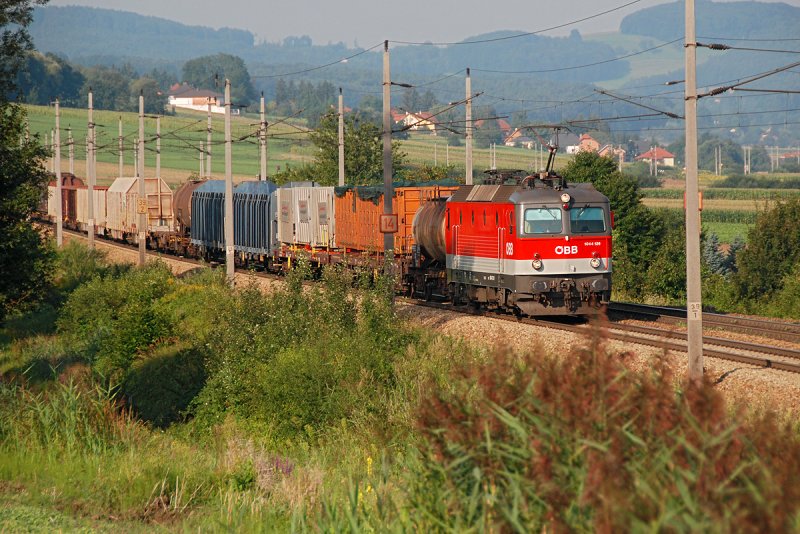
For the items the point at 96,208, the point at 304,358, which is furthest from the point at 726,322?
the point at 96,208

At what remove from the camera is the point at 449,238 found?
29.0 meters

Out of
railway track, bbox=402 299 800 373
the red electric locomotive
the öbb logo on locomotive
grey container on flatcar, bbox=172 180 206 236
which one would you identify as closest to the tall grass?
the red electric locomotive

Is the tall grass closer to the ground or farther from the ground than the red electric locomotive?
closer to the ground

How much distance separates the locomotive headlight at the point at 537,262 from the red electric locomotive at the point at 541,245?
0.02 metres

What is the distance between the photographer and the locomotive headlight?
25.2 m

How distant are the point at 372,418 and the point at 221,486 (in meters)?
3.57

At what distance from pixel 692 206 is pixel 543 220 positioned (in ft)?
22.3

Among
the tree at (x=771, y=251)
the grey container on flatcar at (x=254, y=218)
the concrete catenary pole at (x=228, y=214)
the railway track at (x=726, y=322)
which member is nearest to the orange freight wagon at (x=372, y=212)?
the concrete catenary pole at (x=228, y=214)

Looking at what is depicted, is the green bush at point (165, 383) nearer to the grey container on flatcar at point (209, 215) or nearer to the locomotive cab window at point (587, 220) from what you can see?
the locomotive cab window at point (587, 220)

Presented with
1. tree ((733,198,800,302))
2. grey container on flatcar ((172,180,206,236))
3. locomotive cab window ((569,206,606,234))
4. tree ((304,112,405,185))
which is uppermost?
tree ((304,112,405,185))

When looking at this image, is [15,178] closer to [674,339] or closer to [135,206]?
[674,339]

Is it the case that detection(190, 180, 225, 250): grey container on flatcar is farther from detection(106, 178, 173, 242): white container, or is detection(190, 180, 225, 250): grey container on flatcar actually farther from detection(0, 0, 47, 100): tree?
detection(0, 0, 47, 100): tree

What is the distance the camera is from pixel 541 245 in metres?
25.3

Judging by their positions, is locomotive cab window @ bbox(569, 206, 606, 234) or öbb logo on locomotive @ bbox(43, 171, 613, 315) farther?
locomotive cab window @ bbox(569, 206, 606, 234)
